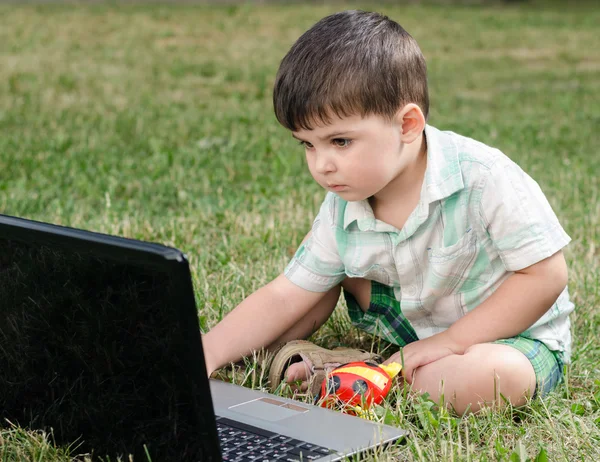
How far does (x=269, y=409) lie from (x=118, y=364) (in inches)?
22.8

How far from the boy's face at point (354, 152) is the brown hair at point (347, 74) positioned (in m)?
0.02

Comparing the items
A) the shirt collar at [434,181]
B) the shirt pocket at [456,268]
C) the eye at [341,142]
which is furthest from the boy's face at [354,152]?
the shirt pocket at [456,268]

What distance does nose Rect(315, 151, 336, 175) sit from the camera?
226cm

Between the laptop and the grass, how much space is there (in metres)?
0.15

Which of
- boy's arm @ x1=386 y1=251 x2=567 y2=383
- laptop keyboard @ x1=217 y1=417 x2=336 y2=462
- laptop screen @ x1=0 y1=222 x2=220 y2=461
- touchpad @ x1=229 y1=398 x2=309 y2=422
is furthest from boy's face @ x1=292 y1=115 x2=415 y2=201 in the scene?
laptop screen @ x1=0 y1=222 x2=220 y2=461

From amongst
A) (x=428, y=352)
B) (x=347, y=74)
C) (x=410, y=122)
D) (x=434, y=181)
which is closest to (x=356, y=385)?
(x=428, y=352)

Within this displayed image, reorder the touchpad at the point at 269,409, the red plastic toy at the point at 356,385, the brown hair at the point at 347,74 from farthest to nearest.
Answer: the red plastic toy at the point at 356,385 → the brown hair at the point at 347,74 → the touchpad at the point at 269,409

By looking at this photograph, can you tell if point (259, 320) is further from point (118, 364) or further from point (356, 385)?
point (118, 364)

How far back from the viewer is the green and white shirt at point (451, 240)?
93.4 inches

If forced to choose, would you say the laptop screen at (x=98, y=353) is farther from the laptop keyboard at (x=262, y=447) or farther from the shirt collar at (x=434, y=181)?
the shirt collar at (x=434, y=181)

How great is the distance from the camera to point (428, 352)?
2457 mm

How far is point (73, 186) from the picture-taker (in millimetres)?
4996

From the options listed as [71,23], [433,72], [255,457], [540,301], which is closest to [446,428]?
[540,301]

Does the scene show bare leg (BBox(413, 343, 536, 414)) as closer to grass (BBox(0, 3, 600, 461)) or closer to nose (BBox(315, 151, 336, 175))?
grass (BBox(0, 3, 600, 461))
